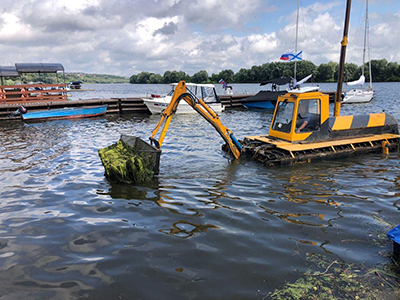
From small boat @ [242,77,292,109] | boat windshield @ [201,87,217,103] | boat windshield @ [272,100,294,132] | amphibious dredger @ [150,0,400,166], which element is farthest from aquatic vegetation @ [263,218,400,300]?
small boat @ [242,77,292,109]

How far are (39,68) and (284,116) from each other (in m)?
26.3

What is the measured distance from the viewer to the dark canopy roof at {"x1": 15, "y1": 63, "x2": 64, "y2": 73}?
28.2 meters

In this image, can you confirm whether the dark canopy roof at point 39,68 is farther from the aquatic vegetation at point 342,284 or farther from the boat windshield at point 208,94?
the aquatic vegetation at point 342,284

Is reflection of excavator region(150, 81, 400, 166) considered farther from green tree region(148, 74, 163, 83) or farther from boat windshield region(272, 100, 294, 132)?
green tree region(148, 74, 163, 83)

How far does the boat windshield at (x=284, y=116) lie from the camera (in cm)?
1094

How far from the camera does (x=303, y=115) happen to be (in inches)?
428

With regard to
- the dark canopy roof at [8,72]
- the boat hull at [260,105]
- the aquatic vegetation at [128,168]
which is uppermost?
the dark canopy roof at [8,72]

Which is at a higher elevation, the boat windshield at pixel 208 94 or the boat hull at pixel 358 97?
the boat windshield at pixel 208 94

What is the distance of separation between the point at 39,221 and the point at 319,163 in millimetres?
8624

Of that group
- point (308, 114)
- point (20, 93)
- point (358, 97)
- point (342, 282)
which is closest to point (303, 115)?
point (308, 114)

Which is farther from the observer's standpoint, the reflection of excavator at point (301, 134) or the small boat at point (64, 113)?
the small boat at point (64, 113)

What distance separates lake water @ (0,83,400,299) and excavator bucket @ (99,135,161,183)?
298 millimetres

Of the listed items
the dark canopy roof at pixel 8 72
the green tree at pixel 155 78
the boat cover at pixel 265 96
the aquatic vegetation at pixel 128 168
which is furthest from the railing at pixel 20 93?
the green tree at pixel 155 78

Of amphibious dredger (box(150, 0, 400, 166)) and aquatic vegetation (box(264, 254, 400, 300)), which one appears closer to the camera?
aquatic vegetation (box(264, 254, 400, 300))
